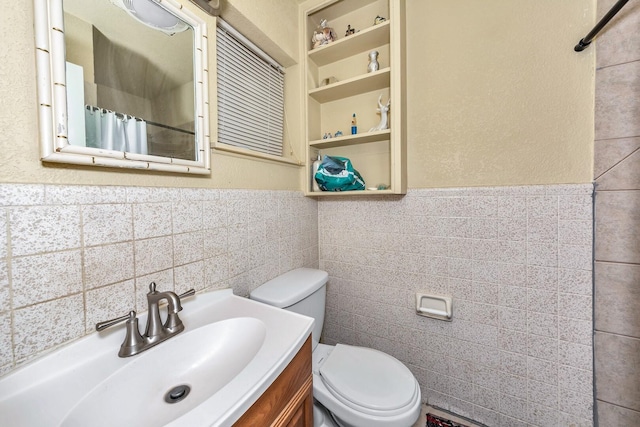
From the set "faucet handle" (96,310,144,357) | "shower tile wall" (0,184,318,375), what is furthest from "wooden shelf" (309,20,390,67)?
"faucet handle" (96,310,144,357)

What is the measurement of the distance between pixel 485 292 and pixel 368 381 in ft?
2.36

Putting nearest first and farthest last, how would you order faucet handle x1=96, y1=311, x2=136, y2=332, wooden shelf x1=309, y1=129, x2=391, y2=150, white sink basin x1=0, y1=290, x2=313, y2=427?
white sink basin x1=0, y1=290, x2=313, y2=427 < faucet handle x1=96, y1=311, x2=136, y2=332 < wooden shelf x1=309, y1=129, x2=391, y2=150

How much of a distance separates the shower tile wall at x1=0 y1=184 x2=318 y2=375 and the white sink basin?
0.19 ft

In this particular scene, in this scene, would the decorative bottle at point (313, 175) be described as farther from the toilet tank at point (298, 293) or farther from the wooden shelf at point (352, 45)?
the wooden shelf at point (352, 45)

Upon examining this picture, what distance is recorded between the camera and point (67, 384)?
540mm

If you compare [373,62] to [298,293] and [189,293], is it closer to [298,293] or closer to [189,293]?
A: [298,293]

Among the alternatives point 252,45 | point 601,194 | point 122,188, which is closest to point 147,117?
point 122,188

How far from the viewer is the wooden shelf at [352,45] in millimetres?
1272

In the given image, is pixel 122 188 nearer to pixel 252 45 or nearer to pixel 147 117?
pixel 147 117

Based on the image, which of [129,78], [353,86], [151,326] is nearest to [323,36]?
[353,86]

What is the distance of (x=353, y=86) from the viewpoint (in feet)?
4.59

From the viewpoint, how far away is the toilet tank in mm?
1021

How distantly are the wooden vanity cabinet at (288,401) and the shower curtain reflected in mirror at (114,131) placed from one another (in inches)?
30.8

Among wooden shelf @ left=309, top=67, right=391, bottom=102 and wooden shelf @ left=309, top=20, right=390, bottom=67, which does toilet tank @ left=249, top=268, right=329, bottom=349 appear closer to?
wooden shelf @ left=309, top=67, right=391, bottom=102
